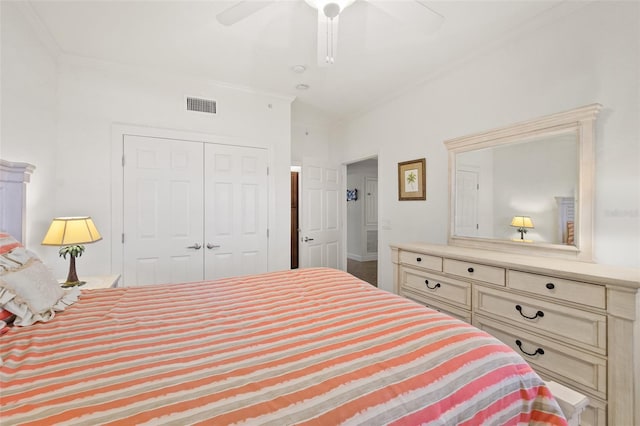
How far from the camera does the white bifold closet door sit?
2895mm

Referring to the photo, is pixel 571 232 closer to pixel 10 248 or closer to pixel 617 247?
pixel 617 247

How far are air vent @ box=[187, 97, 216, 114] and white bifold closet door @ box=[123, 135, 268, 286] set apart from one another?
386 millimetres

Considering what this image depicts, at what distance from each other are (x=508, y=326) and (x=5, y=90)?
3541 millimetres

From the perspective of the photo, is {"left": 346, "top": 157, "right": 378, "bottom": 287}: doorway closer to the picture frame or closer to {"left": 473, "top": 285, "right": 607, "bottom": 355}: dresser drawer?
the picture frame

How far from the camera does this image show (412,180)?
323 centimetres

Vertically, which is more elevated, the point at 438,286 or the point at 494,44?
the point at 494,44

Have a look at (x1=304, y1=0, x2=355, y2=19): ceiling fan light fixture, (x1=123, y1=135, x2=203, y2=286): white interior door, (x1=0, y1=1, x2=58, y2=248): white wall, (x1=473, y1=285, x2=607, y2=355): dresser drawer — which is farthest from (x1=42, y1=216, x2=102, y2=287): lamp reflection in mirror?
(x1=473, y1=285, x2=607, y2=355): dresser drawer

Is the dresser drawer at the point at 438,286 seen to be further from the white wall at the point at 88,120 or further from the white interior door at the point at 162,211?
the white interior door at the point at 162,211

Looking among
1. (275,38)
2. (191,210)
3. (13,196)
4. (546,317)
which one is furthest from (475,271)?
(13,196)

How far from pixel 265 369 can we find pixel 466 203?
2.45m

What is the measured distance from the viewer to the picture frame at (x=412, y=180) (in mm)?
3094

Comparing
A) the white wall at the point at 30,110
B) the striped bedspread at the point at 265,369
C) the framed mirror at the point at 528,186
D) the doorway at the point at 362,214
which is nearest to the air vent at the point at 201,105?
the white wall at the point at 30,110

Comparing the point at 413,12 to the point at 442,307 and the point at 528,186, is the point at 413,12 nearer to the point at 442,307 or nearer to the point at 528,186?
the point at 528,186

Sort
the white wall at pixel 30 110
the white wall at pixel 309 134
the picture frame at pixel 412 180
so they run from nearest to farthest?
the white wall at pixel 30 110 < the picture frame at pixel 412 180 < the white wall at pixel 309 134
